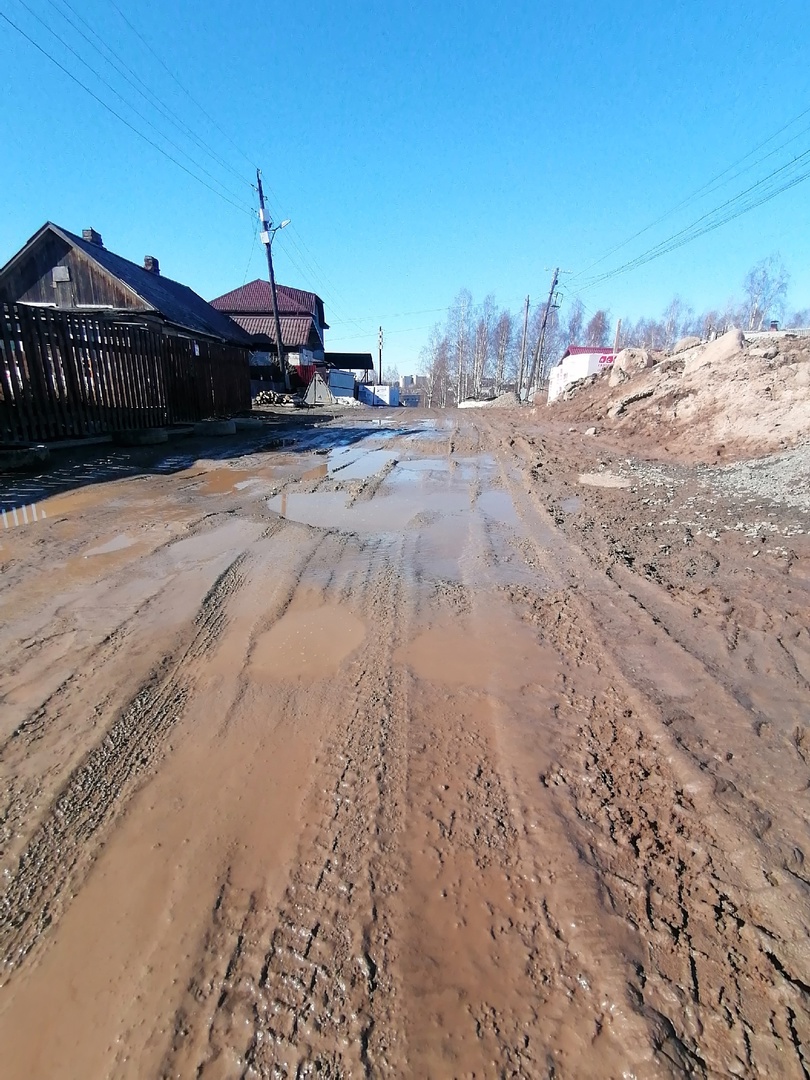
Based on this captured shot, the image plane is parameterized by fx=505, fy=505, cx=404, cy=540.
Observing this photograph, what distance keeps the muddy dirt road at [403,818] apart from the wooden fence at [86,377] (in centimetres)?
596

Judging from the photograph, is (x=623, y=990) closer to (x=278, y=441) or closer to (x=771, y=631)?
(x=771, y=631)

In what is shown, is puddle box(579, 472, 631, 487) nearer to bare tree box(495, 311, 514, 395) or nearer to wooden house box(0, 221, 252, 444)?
wooden house box(0, 221, 252, 444)

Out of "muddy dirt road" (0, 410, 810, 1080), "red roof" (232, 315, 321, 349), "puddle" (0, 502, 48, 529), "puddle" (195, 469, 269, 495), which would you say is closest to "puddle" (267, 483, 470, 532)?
"puddle" (195, 469, 269, 495)

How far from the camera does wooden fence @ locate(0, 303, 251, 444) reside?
878 centimetres

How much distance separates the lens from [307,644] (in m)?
3.27

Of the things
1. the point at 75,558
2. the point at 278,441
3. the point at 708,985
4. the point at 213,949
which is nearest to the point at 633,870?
the point at 708,985

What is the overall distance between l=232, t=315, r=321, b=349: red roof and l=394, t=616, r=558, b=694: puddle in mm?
37997

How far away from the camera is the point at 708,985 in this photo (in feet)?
4.69

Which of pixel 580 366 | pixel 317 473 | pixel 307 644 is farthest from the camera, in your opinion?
pixel 580 366

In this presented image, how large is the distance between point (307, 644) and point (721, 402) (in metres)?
11.5

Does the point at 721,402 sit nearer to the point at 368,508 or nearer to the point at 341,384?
the point at 368,508

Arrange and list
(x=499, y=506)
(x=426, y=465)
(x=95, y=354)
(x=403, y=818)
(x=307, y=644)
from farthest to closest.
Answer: (x=95, y=354)
(x=426, y=465)
(x=499, y=506)
(x=307, y=644)
(x=403, y=818)

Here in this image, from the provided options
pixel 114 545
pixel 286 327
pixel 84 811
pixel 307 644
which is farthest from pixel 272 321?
pixel 84 811

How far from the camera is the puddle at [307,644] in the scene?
117 inches
